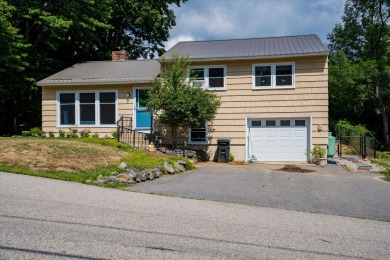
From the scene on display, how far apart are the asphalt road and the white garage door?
383 inches

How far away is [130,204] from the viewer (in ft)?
21.3

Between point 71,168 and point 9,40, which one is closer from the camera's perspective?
point 71,168

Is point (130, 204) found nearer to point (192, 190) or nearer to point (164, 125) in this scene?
point (192, 190)

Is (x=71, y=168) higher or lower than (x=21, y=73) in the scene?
lower

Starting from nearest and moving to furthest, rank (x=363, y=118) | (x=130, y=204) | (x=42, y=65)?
(x=130, y=204) < (x=42, y=65) < (x=363, y=118)

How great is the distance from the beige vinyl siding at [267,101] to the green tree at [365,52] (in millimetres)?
12143

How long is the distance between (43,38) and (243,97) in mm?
14634

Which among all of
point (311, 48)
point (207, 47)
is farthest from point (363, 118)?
point (207, 47)

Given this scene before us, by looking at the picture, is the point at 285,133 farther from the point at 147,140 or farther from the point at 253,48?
the point at 147,140

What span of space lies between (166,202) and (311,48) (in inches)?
484

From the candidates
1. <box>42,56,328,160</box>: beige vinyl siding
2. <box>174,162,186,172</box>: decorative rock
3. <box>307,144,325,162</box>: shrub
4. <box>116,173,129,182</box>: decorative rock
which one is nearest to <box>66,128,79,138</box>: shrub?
<box>42,56,328,160</box>: beige vinyl siding

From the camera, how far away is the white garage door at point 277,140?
1589cm

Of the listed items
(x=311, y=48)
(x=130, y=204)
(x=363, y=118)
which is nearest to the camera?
(x=130, y=204)

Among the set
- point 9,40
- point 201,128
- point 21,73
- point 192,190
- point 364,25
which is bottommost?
point 192,190
